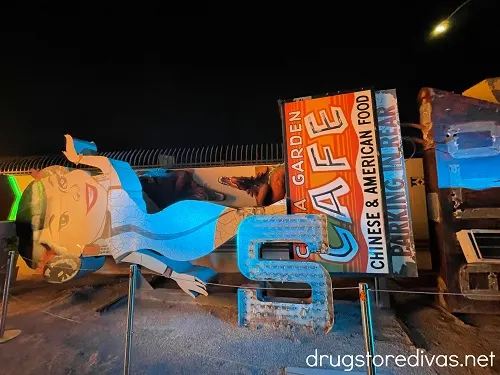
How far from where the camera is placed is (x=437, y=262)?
5320mm

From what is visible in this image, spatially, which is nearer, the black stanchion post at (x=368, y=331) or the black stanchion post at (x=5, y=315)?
the black stanchion post at (x=368, y=331)

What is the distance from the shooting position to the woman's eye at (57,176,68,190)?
6059mm

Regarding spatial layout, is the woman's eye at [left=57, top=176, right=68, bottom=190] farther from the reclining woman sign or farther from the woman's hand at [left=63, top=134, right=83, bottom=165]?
the woman's hand at [left=63, top=134, right=83, bottom=165]

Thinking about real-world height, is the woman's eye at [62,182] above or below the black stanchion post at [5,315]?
above

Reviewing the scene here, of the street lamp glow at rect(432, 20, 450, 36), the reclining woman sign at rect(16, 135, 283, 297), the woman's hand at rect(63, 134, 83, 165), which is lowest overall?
the reclining woman sign at rect(16, 135, 283, 297)

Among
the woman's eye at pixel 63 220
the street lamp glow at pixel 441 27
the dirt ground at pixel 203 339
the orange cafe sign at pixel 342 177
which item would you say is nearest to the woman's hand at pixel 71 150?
the woman's eye at pixel 63 220

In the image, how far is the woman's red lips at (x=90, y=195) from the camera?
18.7 ft

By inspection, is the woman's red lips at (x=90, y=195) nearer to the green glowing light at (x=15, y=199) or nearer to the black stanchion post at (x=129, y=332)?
the green glowing light at (x=15, y=199)

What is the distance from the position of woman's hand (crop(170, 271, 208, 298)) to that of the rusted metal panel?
4.50m

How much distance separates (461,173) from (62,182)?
330 inches

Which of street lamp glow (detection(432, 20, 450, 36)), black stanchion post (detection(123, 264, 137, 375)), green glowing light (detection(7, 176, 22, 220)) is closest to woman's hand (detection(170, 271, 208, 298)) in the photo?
black stanchion post (detection(123, 264, 137, 375))

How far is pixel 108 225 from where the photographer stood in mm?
5535

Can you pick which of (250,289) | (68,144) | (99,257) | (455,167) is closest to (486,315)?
(455,167)

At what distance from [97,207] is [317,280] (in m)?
4.82
